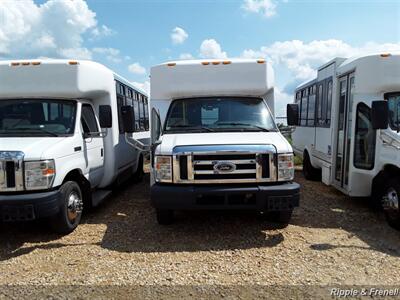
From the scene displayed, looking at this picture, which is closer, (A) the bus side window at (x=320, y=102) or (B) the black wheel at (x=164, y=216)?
(B) the black wheel at (x=164, y=216)

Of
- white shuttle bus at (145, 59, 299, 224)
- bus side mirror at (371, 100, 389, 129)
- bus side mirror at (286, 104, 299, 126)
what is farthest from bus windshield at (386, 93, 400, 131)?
white shuttle bus at (145, 59, 299, 224)

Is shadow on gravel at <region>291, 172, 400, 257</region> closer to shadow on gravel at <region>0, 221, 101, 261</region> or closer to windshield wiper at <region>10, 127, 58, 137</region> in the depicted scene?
shadow on gravel at <region>0, 221, 101, 261</region>

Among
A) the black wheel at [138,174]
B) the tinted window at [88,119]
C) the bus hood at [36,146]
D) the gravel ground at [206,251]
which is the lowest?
the gravel ground at [206,251]

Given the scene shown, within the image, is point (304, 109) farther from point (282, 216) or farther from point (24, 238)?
point (24, 238)

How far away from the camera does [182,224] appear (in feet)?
20.1

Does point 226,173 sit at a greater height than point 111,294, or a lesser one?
greater

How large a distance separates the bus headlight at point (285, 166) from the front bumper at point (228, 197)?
183 mm

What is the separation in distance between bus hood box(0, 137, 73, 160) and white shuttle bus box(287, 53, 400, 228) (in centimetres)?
424

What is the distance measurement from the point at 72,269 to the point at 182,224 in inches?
81.4

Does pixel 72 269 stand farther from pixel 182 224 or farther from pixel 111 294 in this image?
pixel 182 224

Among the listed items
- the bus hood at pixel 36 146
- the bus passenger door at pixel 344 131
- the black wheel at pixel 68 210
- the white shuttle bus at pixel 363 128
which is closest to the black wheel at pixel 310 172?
the white shuttle bus at pixel 363 128

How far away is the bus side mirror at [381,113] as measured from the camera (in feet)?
18.3

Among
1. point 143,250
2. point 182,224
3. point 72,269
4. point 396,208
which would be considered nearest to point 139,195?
point 182,224

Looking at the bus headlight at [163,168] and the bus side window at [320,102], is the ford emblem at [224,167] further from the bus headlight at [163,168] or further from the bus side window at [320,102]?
the bus side window at [320,102]
